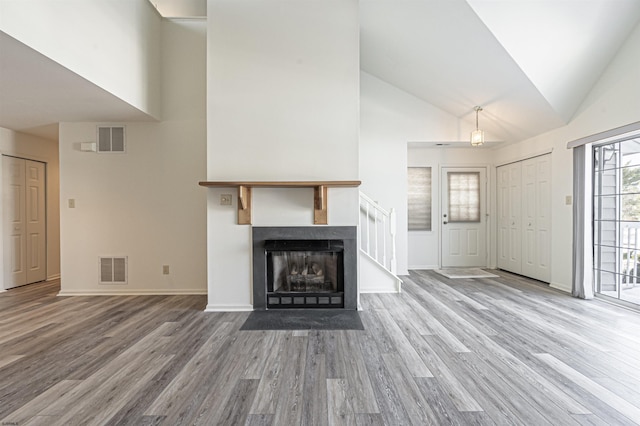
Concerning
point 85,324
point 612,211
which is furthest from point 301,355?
point 612,211

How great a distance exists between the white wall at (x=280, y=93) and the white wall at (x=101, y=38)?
966mm

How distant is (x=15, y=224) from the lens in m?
4.87

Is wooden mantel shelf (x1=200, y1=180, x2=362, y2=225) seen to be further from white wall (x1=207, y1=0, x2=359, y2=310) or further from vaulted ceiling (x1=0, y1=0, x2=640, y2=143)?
vaulted ceiling (x1=0, y1=0, x2=640, y2=143)

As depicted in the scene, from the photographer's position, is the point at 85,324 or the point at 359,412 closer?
the point at 359,412

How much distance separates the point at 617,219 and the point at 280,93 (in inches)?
177

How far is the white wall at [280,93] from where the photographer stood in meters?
3.60

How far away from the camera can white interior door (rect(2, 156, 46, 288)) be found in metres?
4.75

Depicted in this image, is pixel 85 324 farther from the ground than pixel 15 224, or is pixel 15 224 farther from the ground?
pixel 15 224

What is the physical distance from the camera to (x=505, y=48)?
359 centimetres

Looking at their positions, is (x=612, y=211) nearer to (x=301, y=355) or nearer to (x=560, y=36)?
(x=560, y=36)

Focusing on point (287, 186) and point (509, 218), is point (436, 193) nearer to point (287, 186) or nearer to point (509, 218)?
point (509, 218)

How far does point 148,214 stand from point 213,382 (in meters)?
3.10

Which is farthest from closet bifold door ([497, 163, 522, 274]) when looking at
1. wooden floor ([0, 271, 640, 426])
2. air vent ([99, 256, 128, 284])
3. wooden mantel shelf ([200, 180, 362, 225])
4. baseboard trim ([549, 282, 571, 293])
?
air vent ([99, 256, 128, 284])

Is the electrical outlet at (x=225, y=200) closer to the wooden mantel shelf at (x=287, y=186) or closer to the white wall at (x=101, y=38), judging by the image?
the wooden mantel shelf at (x=287, y=186)
